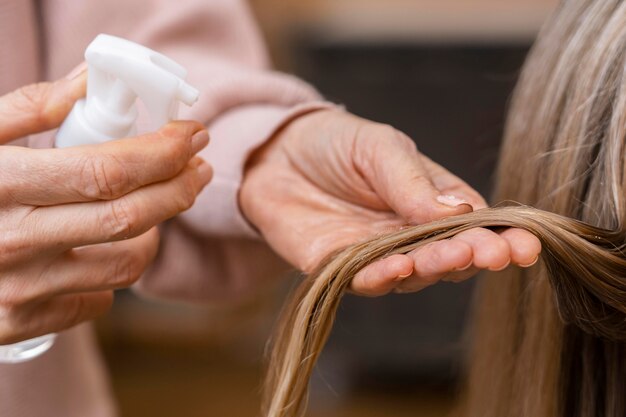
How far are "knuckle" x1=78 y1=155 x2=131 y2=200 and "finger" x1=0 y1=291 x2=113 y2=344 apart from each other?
0.34 ft

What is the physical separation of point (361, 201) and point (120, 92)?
0.20m

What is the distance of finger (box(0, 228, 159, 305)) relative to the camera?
51 centimetres

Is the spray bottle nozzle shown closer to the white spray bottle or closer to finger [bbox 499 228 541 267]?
the white spray bottle

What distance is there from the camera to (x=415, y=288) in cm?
48

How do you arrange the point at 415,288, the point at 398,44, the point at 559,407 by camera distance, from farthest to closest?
1. the point at 398,44
2. the point at 559,407
3. the point at 415,288

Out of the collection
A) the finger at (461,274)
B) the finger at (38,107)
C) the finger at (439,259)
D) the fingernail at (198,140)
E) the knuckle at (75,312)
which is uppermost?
the finger at (38,107)

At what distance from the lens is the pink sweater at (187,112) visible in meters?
0.69

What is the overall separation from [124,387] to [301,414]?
1.48m

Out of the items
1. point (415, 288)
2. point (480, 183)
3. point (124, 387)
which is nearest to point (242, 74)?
point (415, 288)

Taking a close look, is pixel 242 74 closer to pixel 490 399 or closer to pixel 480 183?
pixel 490 399

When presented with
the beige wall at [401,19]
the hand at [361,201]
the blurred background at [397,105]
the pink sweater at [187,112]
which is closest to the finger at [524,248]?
the hand at [361,201]

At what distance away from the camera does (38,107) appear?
20.3 inches

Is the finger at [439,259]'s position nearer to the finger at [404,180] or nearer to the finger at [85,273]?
the finger at [404,180]

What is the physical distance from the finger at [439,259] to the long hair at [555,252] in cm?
2
